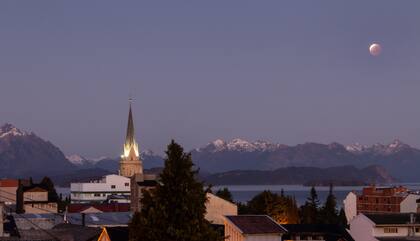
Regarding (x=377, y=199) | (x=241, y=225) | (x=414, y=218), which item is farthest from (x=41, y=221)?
(x=377, y=199)

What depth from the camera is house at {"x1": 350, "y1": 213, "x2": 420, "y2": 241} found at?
8688 centimetres

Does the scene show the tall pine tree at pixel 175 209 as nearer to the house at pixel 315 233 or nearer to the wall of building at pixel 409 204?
the house at pixel 315 233

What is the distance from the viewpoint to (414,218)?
89.2 metres

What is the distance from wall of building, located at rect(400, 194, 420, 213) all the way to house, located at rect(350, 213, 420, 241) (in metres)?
52.2

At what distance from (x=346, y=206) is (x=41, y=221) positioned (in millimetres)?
111483

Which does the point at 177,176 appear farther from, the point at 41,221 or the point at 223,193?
the point at 223,193

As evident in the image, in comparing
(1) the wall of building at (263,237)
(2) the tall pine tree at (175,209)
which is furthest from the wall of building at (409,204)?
(2) the tall pine tree at (175,209)

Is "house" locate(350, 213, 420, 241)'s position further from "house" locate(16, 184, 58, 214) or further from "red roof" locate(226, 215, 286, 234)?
"house" locate(16, 184, 58, 214)

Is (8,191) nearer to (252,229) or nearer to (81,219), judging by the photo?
(81,219)

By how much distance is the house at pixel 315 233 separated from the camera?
8256 centimetres

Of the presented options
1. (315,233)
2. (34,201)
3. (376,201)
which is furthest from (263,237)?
(376,201)

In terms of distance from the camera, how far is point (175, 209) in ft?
111

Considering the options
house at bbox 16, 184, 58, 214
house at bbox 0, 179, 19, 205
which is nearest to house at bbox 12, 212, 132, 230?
house at bbox 16, 184, 58, 214

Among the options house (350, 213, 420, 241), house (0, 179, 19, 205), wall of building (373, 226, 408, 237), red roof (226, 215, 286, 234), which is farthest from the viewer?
house (0, 179, 19, 205)
